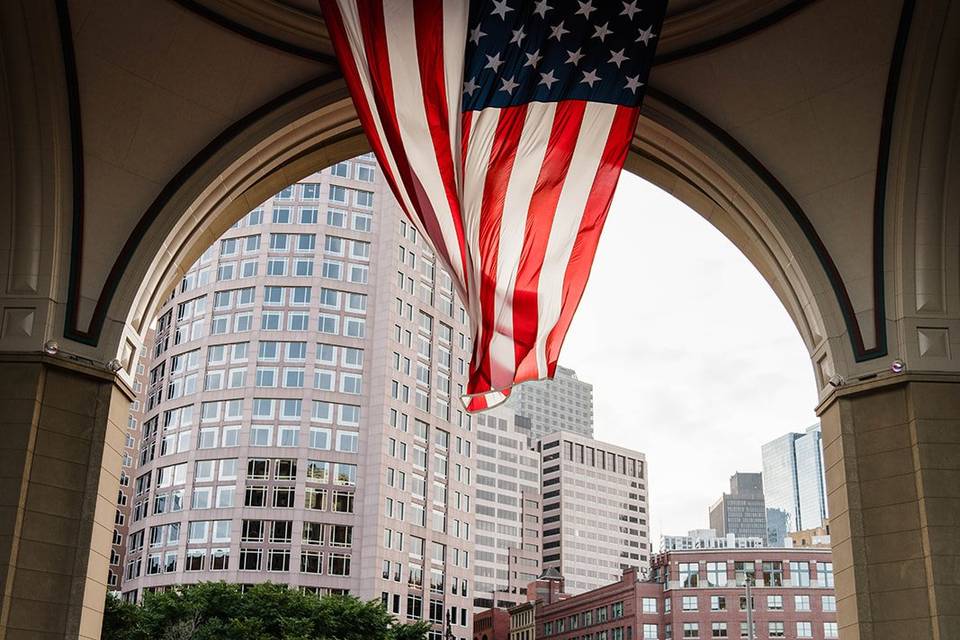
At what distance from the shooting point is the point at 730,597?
102m

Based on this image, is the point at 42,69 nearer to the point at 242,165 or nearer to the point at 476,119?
the point at 242,165

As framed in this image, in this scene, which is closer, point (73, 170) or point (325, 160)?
point (73, 170)

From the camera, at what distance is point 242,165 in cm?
1539

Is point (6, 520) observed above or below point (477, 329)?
below

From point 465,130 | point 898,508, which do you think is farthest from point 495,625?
point 465,130

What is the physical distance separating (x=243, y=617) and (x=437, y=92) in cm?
4020

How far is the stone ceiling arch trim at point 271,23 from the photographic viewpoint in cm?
1444

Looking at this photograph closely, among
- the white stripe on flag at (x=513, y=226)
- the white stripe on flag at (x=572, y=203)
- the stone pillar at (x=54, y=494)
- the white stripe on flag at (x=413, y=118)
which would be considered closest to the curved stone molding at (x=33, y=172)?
the stone pillar at (x=54, y=494)

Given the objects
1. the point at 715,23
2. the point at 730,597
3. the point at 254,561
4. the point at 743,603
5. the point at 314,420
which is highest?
the point at 314,420

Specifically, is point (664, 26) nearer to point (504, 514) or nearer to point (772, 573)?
point (772, 573)

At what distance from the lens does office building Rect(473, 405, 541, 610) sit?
497 ft

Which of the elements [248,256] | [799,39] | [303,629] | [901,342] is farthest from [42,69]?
[248,256]

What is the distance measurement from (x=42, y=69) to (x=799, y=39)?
33.6 ft

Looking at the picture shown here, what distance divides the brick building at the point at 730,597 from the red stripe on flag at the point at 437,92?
320 feet
